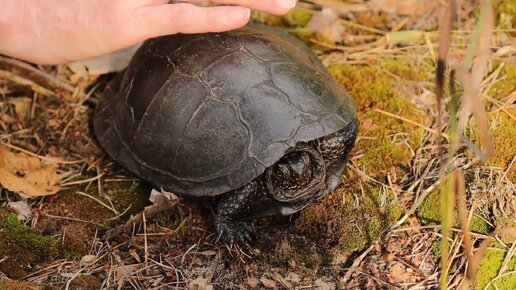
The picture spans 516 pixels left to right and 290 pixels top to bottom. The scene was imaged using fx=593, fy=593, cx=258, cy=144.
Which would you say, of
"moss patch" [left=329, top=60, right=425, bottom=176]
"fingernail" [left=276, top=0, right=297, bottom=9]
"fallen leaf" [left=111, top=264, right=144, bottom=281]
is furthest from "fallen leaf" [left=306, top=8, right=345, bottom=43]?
"fallen leaf" [left=111, top=264, right=144, bottom=281]

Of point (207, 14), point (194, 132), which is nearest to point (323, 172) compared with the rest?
point (194, 132)

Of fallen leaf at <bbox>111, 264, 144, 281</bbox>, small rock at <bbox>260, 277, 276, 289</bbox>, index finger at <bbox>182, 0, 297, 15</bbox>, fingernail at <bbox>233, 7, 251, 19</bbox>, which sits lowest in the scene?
fallen leaf at <bbox>111, 264, 144, 281</bbox>

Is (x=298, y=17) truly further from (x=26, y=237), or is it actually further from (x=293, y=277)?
(x=26, y=237)

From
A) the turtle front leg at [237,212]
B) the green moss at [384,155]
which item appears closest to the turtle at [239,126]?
the turtle front leg at [237,212]

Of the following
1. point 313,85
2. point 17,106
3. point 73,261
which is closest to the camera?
point 73,261

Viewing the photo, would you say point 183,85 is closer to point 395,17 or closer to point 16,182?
point 16,182

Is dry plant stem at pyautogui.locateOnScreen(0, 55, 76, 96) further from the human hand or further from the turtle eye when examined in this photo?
the turtle eye
